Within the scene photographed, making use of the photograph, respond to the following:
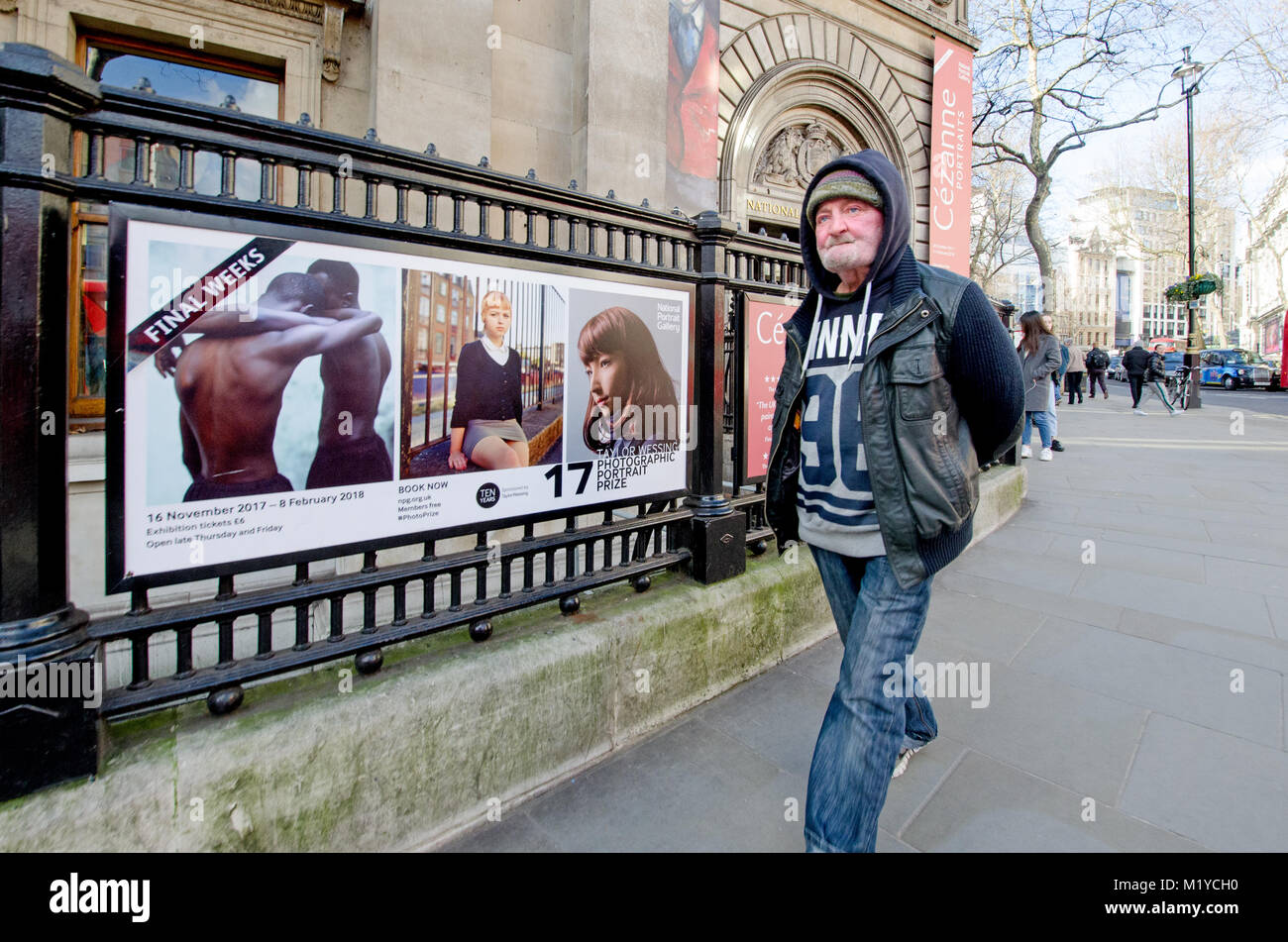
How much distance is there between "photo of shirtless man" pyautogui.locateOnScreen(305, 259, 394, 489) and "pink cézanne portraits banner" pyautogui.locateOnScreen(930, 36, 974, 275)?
45.1 ft

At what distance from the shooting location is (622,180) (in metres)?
7.52

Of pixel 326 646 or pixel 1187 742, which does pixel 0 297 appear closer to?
pixel 326 646

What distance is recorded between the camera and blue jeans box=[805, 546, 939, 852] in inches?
76.7

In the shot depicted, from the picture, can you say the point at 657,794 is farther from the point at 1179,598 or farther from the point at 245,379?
the point at 1179,598

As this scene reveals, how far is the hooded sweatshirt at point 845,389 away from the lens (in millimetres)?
2131

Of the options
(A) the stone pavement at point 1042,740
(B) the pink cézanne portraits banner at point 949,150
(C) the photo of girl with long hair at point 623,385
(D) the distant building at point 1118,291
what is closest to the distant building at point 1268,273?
(D) the distant building at point 1118,291

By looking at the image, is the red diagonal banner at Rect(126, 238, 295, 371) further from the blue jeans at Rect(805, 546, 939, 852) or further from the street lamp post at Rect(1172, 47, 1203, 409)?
the street lamp post at Rect(1172, 47, 1203, 409)

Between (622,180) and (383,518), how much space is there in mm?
6257

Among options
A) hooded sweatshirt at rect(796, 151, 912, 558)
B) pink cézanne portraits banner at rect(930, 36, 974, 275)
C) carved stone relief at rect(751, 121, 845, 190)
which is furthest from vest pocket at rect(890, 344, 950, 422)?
pink cézanne portraits banner at rect(930, 36, 974, 275)

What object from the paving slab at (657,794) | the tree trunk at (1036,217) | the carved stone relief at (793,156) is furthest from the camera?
the tree trunk at (1036,217)

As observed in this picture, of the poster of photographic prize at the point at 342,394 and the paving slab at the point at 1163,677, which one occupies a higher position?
the poster of photographic prize at the point at 342,394

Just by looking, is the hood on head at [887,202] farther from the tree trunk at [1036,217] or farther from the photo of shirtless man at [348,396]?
the tree trunk at [1036,217]

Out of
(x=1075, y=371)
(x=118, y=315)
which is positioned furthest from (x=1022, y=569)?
(x=1075, y=371)
